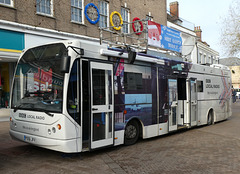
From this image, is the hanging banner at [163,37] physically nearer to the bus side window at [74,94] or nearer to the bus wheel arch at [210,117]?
the bus wheel arch at [210,117]

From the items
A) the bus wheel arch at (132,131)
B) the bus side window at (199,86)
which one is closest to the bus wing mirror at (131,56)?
the bus wheel arch at (132,131)

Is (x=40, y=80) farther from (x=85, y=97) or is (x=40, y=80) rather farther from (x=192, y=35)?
(x=192, y=35)

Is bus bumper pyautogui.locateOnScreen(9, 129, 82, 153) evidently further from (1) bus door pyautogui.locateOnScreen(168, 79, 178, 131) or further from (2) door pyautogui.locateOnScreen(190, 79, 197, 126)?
(2) door pyautogui.locateOnScreen(190, 79, 197, 126)

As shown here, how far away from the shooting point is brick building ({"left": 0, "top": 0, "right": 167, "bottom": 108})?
1184 cm

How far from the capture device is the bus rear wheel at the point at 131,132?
7.02 meters

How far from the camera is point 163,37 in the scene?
428 inches

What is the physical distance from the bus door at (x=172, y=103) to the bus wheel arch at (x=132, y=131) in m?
1.66

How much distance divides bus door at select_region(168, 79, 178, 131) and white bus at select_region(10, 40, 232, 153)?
337 millimetres

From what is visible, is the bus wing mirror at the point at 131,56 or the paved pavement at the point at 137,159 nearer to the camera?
the paved pavement at the point at 137,159

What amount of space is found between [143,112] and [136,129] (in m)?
0.56

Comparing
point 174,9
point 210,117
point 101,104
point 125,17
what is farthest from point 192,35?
point 101,104

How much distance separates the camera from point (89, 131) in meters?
5.64

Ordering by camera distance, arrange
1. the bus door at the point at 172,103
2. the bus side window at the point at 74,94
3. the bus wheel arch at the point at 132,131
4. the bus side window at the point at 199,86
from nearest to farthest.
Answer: the bus side window at the point at 74,94 → the bus wheel arch at the point at 132,131 → the bus door at the point at 172,103 → the bus side window at the point at 199,86

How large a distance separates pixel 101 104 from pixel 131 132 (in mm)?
1669
